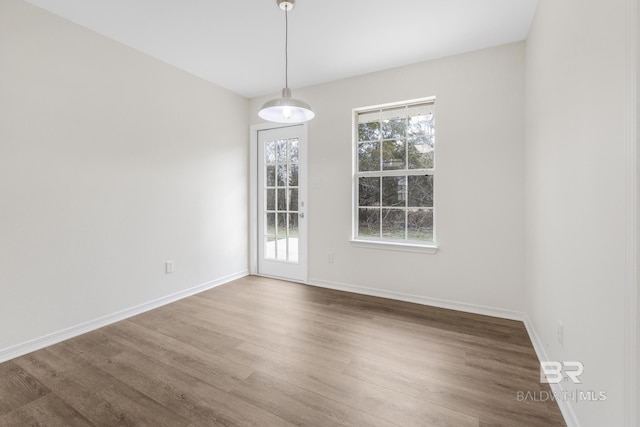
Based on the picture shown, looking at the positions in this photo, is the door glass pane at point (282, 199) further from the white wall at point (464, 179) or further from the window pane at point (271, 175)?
the white wall at point (464, 179)

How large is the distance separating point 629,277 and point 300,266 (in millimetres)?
3379

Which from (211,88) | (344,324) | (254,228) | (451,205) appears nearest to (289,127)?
(211,88)

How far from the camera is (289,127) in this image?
13.4 ft

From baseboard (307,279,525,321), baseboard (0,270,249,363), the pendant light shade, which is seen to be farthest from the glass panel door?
the pendant light shade

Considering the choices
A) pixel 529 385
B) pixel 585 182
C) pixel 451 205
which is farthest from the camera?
pixel 451 205

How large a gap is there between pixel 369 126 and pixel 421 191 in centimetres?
101

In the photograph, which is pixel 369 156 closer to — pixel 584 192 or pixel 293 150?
pixel 293 150

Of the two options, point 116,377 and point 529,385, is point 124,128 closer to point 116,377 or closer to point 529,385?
point 116,377

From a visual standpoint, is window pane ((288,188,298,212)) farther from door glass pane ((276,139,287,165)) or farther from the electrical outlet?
the electrical outlet

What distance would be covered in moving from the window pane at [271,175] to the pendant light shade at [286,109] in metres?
1.97

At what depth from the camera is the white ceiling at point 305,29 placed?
2.31 meters

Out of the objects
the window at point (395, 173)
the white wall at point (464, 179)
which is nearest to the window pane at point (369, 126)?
the window at point (395, 173)

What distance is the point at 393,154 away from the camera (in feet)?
11.3

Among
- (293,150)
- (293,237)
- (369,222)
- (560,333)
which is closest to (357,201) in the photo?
(369,222)
